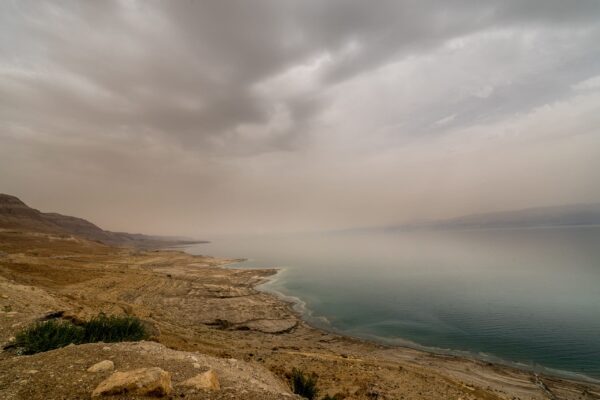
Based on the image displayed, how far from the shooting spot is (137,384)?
22.0 feet

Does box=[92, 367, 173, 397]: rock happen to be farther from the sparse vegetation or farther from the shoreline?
the shoreline

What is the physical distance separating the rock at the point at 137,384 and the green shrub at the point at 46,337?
5601mm

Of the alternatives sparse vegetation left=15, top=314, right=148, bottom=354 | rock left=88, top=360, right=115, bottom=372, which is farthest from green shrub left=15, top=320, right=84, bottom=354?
rock left=88, top=360, right=115, bottom=372

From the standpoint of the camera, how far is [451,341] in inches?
1219

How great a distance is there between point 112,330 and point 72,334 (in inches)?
65.7

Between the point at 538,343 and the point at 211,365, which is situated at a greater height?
the point at 211,365

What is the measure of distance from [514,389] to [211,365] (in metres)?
22.2

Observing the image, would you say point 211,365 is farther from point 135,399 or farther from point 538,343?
point 538,343

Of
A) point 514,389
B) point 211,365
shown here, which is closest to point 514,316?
point 514,389

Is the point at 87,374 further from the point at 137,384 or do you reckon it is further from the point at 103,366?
the point at 137,384

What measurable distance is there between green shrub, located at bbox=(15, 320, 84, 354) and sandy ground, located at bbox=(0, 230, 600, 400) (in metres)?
0.61

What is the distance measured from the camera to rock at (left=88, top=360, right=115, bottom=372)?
315 inches

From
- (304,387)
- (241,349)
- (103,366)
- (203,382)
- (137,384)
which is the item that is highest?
(137,384)

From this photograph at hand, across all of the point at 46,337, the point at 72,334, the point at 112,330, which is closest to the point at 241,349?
the point at 112,330
